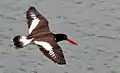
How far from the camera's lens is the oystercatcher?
44.2 ft

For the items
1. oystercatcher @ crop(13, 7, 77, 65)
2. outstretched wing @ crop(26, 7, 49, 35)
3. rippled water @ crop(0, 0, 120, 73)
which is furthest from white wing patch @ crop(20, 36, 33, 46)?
rippled water @ crop(0, 0, 120, 73)

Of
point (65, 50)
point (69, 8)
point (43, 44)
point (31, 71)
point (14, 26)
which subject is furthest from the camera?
point (69, 8)

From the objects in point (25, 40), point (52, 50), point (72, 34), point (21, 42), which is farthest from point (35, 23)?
point (72, 34)

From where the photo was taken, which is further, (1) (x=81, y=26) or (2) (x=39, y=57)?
(1) (x=81, y=26)

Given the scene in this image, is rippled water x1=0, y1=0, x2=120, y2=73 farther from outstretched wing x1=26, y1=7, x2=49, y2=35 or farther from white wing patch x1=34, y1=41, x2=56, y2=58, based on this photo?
white wing patch x1=34, y1=41, x2=56, y2=58

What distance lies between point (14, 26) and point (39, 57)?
233cm

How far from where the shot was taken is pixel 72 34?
62.9 ft

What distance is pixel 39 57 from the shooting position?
58.2 ft

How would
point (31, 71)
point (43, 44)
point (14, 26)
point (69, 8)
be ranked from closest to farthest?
point (43, 44), point (31, 71), point (14, 26), point (69, 8)

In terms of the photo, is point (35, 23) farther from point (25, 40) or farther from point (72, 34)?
point (72, 34)

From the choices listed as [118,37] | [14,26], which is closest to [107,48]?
[118,37]

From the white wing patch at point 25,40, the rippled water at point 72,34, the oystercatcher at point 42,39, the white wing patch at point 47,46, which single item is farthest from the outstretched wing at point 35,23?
the rippled water at point 72,34

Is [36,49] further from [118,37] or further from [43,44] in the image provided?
[43,44]

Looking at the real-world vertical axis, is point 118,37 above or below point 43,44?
below
